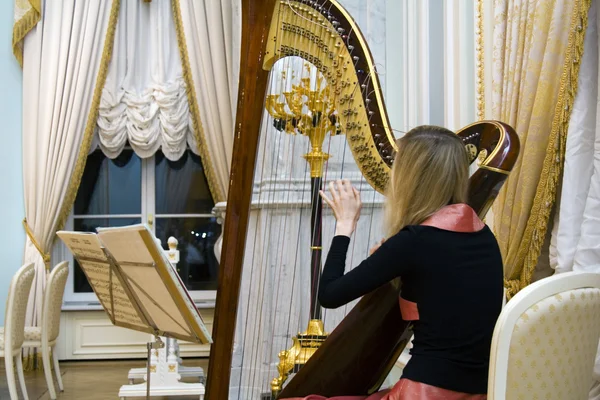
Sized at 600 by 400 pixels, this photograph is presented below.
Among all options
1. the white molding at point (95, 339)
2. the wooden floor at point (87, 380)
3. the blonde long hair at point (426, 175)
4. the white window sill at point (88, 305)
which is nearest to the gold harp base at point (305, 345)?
the blonde long hair at point (426, 175)

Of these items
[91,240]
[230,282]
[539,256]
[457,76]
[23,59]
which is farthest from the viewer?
[23,59]

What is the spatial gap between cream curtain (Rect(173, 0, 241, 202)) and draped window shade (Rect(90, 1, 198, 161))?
5.7 inches

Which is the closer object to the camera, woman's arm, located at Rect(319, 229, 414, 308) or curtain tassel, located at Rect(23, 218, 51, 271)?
woman's arm, located at Rect(319, 229, 414, 308)

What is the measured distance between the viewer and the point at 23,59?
5.80 m

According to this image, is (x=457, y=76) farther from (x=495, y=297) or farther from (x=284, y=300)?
(x=495, y=297)

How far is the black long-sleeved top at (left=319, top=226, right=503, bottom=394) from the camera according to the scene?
1440mm

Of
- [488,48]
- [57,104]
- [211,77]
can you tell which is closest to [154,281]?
[488,48]

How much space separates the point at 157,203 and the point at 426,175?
190 inches

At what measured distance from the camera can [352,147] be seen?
1759mm

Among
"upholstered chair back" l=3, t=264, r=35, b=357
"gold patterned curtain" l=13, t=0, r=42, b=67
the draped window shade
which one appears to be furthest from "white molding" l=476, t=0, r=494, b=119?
"gold patterned curtain" l=13, t=0, r=42, b=67

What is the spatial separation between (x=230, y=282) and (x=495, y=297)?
24.5 inches

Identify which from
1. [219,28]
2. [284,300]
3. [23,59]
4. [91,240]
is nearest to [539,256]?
[91,240]

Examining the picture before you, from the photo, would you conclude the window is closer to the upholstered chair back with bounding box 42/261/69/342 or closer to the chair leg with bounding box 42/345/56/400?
the upholstered chair back with bounding box 42/261/69/342

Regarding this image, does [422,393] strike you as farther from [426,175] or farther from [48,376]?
[48,376]
